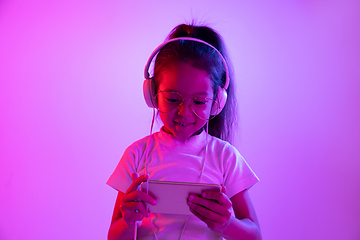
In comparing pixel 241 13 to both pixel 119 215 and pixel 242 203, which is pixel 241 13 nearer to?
pixel 242 203

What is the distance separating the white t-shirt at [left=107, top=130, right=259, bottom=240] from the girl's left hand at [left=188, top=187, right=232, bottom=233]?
0.15 meters

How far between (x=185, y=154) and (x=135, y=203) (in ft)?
0.91

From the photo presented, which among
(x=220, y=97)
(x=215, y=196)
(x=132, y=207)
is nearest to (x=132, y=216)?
(x=132, y=207)

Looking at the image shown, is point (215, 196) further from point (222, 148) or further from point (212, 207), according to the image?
point (222, 148)

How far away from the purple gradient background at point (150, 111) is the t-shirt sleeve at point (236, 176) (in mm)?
598

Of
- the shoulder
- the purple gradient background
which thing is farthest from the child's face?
the purple gradient background

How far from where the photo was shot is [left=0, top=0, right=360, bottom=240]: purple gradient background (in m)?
1.59

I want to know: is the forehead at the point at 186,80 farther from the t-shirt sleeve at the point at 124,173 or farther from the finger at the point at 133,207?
the finger at the point at 133,207

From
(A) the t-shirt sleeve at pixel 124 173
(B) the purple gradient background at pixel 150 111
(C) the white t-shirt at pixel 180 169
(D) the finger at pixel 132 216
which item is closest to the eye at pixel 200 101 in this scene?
(C) the white t-shirt at pixel 180 169

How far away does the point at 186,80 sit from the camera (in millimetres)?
948
